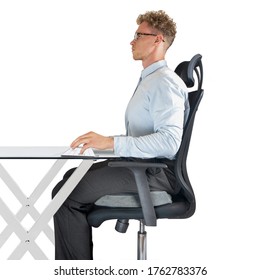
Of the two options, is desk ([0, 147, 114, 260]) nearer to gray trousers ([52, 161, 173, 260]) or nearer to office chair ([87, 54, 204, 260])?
gray trousers ([52, 161, 173, 260])

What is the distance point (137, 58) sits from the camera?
3.68m

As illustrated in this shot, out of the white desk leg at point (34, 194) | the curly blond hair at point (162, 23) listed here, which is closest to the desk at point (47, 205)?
the white desk leg at point (34, 194)

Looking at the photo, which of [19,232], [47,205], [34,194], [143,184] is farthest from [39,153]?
[34,194]

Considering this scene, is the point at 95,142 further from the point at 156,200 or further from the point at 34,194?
the point at 34,194

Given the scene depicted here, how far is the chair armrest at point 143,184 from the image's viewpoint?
10.8 ft

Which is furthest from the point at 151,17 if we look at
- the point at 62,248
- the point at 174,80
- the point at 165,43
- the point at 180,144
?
the point at 62,248

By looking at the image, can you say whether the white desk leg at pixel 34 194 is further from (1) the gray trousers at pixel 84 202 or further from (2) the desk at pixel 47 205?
(1) the gray trousers at pixel 84 202

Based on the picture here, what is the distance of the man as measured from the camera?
10.9ft

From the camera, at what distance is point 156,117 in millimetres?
3355

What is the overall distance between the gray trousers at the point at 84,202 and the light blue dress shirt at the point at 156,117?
146 millimetres

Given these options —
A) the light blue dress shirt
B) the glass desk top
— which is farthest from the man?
the glass desk top

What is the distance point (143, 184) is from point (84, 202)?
356 mm

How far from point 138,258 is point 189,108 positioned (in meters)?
0.94

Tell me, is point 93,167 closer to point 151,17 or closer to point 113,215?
point 113,215
